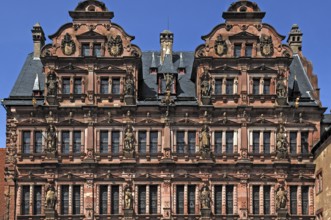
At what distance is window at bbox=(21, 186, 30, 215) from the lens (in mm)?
54000

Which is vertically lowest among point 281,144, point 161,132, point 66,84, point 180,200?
point 180,200

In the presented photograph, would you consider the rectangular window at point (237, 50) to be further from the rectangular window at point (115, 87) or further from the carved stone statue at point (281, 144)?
the rectangular window at point (115, 87)

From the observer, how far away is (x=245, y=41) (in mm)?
56844

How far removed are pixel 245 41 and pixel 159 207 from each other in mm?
15356

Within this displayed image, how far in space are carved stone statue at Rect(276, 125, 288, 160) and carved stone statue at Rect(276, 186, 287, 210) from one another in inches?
104

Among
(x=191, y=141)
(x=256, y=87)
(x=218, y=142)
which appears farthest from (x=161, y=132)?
(x=256, y=87)

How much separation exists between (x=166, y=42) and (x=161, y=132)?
9.96 meters

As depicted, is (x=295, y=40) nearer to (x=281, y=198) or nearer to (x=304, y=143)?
(x=304, y=143)

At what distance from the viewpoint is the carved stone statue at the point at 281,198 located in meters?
53.8

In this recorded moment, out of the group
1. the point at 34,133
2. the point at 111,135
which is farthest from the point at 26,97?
the point at 111,135

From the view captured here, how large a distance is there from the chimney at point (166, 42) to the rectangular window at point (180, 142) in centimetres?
836

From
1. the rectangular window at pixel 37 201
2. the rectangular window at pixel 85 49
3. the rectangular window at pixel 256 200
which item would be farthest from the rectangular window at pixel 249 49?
the rectangular window at pixel 37 201

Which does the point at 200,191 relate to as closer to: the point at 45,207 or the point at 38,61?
the point at 45,207

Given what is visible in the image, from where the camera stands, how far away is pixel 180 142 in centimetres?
5531
